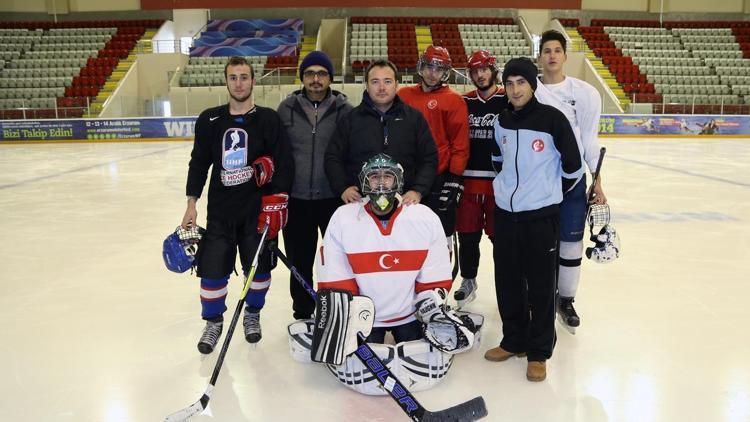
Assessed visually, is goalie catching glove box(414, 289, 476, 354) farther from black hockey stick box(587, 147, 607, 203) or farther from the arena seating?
the arena seating

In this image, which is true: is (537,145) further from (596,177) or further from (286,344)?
(286,344)

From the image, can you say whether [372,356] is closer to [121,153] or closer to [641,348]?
[641,348]

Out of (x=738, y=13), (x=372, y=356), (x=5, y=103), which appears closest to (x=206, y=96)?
(x=5, y=103)

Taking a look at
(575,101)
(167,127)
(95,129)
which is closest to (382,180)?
(575,101)

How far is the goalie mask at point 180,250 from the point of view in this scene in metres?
2.88

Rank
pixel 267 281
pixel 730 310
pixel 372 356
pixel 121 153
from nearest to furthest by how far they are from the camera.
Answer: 1. pixel 372 356
2. pixel 267 281
3. pixel 730 310
4. pixel 121 153

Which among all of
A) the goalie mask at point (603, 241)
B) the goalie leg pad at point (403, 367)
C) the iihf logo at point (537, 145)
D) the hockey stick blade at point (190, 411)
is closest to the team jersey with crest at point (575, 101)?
the goalie mask at point (603, 241)

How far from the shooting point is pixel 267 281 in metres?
3.12

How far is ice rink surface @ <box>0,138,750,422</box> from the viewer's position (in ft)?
7.82

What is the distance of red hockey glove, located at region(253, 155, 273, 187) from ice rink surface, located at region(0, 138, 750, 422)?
31.7 inches

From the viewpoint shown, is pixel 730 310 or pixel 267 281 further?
pixel 730 310

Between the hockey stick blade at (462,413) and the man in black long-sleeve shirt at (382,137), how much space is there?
100cm

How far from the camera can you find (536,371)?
258 cm

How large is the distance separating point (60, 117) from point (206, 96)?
11.3ft
